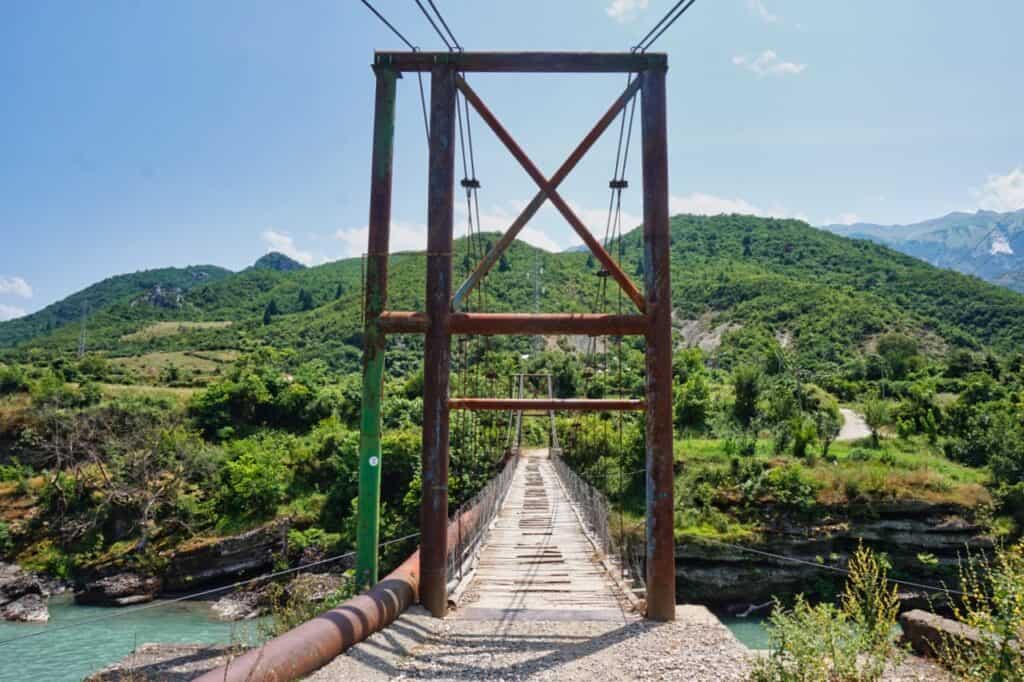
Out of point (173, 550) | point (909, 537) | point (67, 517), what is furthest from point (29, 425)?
point (909, 537)

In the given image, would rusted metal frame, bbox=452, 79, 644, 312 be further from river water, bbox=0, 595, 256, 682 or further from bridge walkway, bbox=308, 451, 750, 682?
river water, bbox=0, 595, 256, 682

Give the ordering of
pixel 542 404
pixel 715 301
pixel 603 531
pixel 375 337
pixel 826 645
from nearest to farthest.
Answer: pixel 826 645, pixel 375 337, pixel 542 404, pixel 603 531, pixel 715 301

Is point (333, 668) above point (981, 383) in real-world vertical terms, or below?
below

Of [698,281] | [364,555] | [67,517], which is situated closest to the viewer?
[364,555]

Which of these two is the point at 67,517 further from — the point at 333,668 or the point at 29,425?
the point at 333,668

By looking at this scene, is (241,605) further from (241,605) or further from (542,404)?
(542,404)

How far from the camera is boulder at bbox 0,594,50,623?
63.3 feet

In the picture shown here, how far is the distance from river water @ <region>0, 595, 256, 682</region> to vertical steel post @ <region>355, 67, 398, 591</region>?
856cm

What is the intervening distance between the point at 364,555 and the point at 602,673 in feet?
7.85

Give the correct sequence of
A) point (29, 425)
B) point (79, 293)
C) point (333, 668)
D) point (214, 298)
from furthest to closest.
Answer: point (79, 293), point (214, 298), point (29, 425), point (333, 668)

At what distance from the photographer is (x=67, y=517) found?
24891 millimetres

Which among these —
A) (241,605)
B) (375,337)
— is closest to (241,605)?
(241,605)

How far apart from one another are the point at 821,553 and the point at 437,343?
22.1 m

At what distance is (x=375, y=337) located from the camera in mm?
5504
